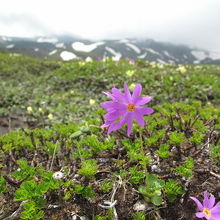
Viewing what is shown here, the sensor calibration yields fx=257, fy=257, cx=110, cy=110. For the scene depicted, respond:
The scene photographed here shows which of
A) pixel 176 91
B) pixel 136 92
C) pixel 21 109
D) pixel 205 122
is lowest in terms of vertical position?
pixel 21 109

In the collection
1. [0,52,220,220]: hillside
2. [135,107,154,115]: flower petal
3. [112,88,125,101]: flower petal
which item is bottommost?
[0,52,220,220]: hillside

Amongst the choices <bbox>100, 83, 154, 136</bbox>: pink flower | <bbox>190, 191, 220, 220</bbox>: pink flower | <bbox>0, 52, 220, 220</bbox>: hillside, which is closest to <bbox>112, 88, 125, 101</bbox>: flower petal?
<bbox>100, 83, 154, 136</bbox>: pink flower

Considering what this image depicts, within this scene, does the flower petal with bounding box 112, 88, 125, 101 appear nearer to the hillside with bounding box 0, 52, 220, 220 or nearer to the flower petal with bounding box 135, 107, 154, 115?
the flower petal with bounding box 135, 107, 154, 115

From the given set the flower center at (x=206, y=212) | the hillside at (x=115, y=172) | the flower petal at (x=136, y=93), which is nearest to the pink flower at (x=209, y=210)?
the flower center at (x=206, y=212)

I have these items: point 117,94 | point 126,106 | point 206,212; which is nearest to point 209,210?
point 206,212

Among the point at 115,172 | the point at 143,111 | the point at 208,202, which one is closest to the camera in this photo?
the point at 143,111

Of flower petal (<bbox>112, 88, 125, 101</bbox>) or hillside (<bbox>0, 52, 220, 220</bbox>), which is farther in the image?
hillside (<bbox>0, 52, 220, 220</bbox>)

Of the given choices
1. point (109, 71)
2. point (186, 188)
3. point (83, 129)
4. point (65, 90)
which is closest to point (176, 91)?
point (109, 71)

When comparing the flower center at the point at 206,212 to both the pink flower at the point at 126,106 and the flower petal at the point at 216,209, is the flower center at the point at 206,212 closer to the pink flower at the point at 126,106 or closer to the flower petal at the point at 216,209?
the flower petal at the point at 216,209

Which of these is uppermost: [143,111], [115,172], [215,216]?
[143,111]

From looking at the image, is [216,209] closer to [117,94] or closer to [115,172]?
[115,172]

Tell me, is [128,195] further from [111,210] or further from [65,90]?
[65,90]
